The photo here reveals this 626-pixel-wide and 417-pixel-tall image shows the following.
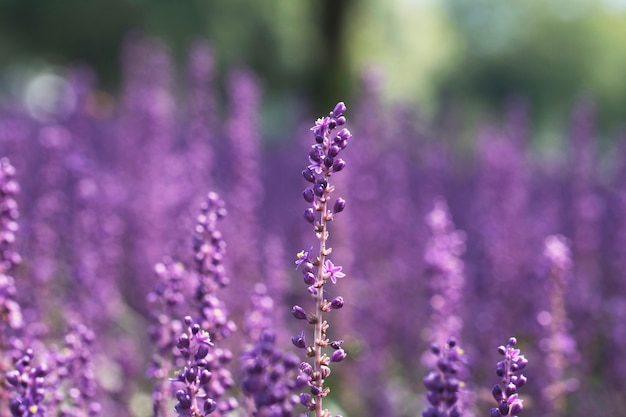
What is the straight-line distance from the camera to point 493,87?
47656mm

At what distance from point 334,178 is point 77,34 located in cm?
2605

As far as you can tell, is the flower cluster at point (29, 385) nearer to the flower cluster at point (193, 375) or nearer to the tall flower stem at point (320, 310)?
the flower cluster at point (193, 375)

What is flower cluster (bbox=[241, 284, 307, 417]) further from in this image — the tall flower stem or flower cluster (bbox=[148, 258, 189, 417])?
flower cluster (bbox=[148, 258, 189, 417])

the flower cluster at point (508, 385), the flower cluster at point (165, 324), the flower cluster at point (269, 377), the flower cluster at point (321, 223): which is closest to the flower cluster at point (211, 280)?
the flower cluster at point (165, 324)

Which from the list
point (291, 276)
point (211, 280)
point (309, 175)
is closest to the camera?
point (309, 175)

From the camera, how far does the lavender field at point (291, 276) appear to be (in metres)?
3.02

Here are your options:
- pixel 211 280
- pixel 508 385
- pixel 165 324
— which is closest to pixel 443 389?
pixel 508 385

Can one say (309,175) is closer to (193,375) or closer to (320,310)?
(320,310)

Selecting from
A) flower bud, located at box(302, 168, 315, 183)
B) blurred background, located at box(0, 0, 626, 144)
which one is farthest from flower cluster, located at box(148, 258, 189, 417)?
blurred background, located at box(0, 0, 626, 144)

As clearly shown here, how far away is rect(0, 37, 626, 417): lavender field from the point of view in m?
3.02

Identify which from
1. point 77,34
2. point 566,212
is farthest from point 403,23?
point 566,212

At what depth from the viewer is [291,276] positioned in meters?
9.32

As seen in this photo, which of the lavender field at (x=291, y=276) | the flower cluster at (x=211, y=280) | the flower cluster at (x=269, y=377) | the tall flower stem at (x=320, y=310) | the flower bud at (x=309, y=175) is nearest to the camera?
the flower cluster at (x=269, y=377)

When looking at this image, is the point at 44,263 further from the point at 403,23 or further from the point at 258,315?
the point at 403,23
